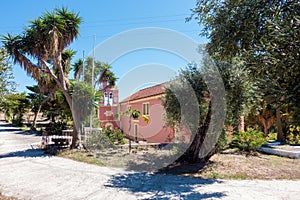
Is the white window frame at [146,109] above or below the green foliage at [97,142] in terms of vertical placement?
above

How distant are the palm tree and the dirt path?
4.80 metres

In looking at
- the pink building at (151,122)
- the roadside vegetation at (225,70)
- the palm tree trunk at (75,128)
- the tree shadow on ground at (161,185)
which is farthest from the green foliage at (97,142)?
the tree shadow on ground at (161,185)

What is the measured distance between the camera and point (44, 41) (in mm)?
11078

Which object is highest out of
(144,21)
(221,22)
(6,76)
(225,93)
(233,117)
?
(144,21)

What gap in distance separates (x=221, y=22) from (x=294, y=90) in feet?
8.34

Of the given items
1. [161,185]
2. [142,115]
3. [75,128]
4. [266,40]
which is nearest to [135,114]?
[142,115]

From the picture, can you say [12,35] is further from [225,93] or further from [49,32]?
[225,93]

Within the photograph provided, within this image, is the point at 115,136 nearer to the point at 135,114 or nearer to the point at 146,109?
the point at 146,109

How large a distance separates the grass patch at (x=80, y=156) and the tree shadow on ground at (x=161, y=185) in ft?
7.98

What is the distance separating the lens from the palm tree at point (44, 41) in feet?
35.6

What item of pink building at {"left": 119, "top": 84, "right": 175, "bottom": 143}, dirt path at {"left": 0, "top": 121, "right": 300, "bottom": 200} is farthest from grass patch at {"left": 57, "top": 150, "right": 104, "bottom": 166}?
pink building at {"left": 119, "top": 84, "right": 175, "bottom": 143}

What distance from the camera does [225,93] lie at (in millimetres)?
7902

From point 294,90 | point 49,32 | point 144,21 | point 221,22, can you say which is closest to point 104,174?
point 221,22

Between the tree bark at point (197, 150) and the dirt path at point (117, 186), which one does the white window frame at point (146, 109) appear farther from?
the dirt path at point (117, 186)
